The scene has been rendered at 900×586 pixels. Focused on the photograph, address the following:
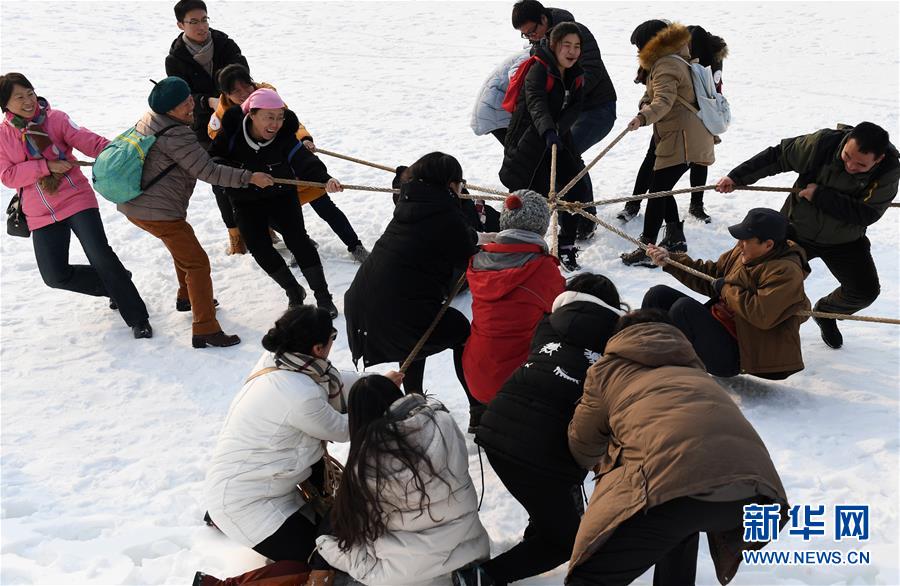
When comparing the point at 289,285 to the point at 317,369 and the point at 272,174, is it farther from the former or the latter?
the point at 317,369

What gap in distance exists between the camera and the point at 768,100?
379 inches

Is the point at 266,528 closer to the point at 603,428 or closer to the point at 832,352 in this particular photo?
the point at 603,428

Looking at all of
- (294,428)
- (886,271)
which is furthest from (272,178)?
(886,271)

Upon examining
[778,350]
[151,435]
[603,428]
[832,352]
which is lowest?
[151,435]

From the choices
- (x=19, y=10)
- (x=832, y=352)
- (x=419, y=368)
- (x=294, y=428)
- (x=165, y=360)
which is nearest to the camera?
(x=294, y=428)

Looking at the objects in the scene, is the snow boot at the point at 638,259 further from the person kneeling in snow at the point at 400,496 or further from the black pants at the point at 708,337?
the person kneeling in snow at the point at 400,496

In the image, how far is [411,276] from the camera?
3.80m

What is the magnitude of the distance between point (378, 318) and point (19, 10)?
13958mm

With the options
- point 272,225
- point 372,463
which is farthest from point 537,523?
point 272,225

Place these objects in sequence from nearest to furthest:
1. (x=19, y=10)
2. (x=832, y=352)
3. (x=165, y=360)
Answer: (x=832, y=352) → (x=165, y=360) → (x=19, y=10)

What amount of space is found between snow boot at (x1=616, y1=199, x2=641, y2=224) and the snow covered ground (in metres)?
0.13

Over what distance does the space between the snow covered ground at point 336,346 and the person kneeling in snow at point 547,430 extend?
28 cm

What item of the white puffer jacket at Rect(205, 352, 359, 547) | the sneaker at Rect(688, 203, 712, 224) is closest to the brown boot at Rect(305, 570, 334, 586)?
the white puffer jacket at Rect(205, 352, 359, 547)

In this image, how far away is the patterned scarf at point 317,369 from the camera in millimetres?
3111
